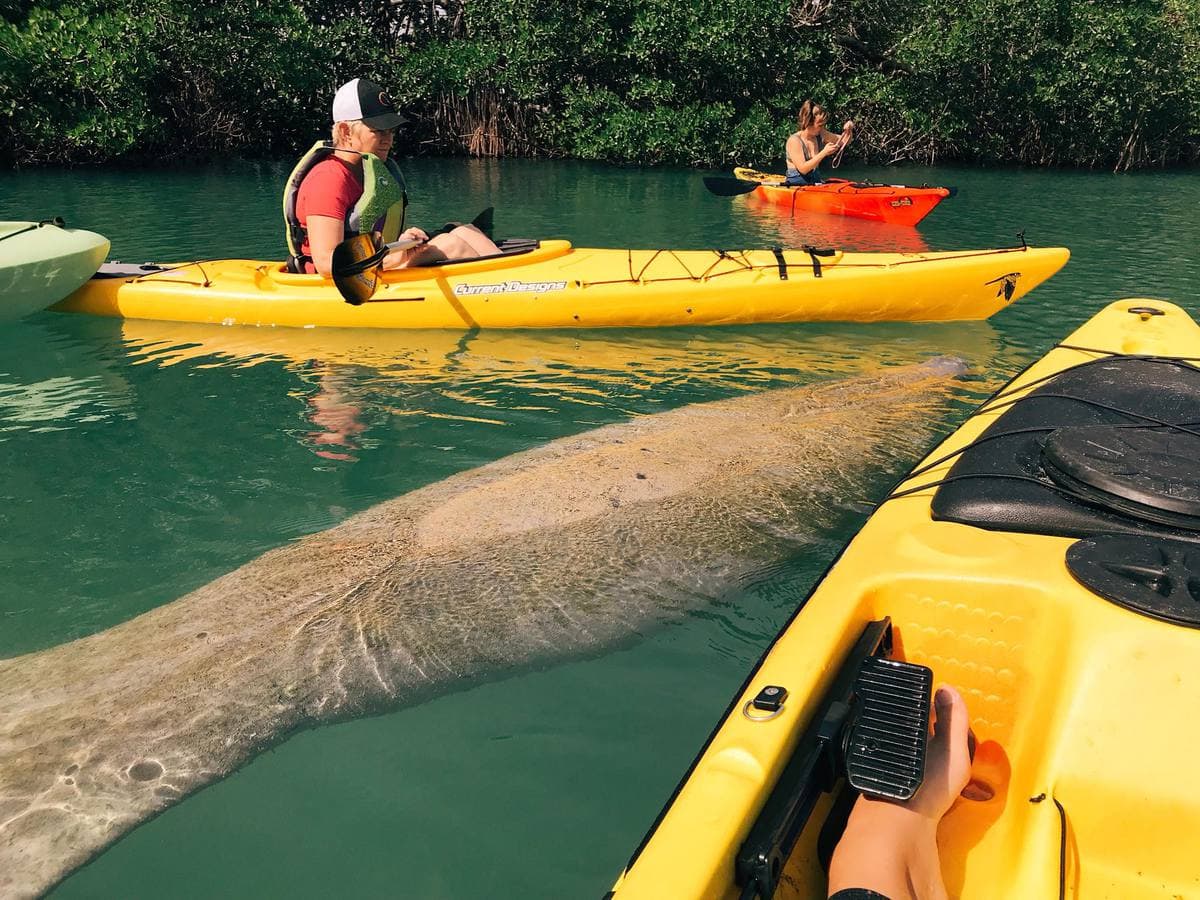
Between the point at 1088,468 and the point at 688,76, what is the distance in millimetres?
18932

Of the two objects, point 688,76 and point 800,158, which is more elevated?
point 688,76

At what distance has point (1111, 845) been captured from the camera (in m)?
2.00

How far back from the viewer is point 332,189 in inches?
272

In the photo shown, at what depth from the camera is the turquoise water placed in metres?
2.78

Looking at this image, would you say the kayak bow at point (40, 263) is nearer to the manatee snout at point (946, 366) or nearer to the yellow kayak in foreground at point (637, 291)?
the yellow kayak in foreground at point (637, 291)

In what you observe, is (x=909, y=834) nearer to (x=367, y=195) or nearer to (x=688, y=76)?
(x=367, y=195)

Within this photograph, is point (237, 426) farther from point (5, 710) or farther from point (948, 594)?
point (948, 594)

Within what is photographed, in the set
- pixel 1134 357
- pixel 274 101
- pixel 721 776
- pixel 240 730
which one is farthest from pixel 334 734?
pixel 274 101

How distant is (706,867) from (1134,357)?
113 inches

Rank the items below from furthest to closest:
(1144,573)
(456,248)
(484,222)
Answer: (484,222) → (456,248) → (1144,573)

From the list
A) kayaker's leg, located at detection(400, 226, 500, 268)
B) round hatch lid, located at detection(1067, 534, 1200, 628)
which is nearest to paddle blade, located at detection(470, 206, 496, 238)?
kayaker's leg, located at detection(400, 226, 500, 268)

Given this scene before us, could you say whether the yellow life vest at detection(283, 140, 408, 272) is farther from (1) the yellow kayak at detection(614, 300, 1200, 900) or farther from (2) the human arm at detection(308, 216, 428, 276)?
(1) the yellow kayak at detection(614, 300, 1200, 900)

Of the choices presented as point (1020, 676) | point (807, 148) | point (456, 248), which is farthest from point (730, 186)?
point (1020, 676)

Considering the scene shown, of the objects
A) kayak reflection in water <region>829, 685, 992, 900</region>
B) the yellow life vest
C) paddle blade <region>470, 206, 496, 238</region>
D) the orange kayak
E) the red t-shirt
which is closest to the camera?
kayak reflection in water <region>829, 685, 992, 900</region>
